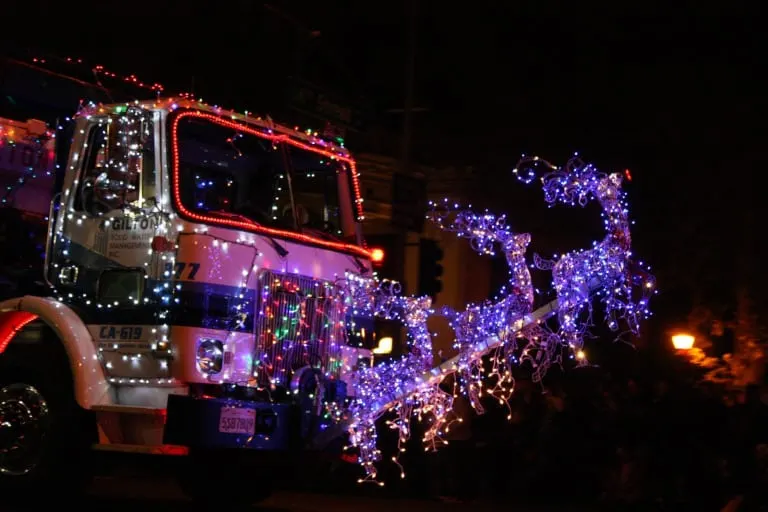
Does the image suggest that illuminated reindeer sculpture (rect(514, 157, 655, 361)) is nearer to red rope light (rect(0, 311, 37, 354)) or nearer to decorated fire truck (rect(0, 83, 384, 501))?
A: decorated fire truck (rect(0, 83, 384, 501))

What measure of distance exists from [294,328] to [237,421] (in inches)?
44.1

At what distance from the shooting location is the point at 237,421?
312 inches

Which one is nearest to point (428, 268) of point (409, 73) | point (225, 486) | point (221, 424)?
point (409, 73)

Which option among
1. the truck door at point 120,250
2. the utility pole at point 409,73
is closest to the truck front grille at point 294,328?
the truck door at point 120,250

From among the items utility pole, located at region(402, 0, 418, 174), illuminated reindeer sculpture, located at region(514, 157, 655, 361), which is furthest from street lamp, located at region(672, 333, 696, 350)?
utility pole, located at region(402, 0, 418, 174)

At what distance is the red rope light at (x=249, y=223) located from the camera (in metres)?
8.35

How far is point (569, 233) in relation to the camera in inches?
617

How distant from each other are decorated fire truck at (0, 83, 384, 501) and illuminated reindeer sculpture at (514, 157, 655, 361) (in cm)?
196

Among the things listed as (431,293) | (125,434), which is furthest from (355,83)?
(125,434)

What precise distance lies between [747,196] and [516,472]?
407cm

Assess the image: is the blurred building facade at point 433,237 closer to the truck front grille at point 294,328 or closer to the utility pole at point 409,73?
the utility pole at point 409,73

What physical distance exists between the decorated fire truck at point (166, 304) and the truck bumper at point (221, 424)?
1cm

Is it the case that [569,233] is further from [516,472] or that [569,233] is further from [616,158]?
[516,472]

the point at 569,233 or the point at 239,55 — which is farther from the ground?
the point at 239,55
